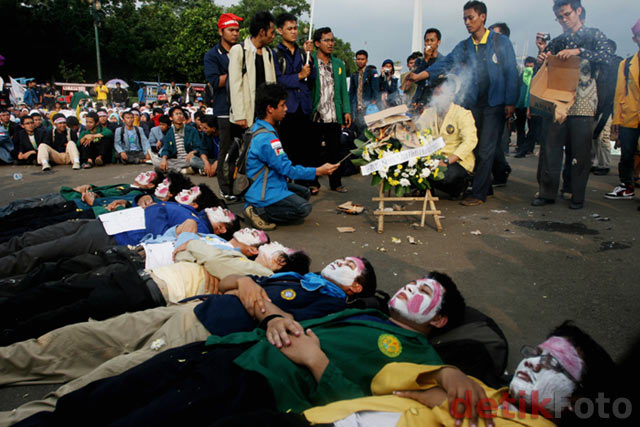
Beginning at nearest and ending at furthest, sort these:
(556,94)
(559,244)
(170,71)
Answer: (559,244) < (556,94) < (170,71)

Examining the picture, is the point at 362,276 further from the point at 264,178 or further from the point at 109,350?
the point at 264,178

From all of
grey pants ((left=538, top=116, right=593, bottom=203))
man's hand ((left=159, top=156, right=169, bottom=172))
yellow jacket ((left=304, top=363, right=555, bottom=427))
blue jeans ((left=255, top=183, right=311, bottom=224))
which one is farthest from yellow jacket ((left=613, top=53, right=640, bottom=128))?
man's hand ((left=159, top=156, right=169, bottom=172))

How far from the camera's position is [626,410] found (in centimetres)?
118

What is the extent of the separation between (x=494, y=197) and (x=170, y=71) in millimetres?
40434

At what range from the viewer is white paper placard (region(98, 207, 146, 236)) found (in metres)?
4.34

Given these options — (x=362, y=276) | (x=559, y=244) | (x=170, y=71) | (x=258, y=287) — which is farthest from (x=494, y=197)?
(x=170, y=71)

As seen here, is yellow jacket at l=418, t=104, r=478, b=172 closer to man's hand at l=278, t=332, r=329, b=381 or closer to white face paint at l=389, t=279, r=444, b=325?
white face paint at l=389, t=279, r=444, b=325

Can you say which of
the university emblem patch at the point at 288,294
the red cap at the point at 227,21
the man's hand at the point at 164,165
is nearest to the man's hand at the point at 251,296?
the university emblem patch at the point at 288,294

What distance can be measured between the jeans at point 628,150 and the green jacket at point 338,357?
19.9 ft

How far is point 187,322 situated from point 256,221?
9.24 feet

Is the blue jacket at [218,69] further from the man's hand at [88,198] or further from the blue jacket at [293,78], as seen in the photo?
the man's hand at [88,198]

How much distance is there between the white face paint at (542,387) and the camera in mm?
1839

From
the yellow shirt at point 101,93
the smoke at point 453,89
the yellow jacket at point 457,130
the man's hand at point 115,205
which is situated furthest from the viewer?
the yellow shirt at point 101,93

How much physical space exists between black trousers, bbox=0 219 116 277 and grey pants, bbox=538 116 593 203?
18.5ft
